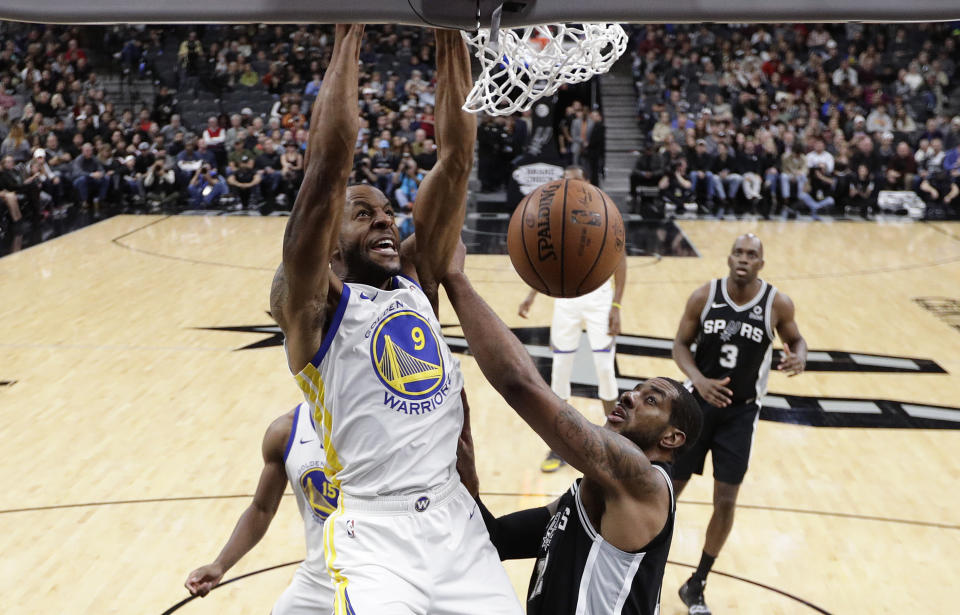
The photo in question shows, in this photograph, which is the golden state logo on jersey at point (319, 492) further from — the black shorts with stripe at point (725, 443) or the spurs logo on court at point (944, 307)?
the spurs logo on court at point (944, 307)

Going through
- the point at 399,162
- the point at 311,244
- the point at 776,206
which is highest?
the point at 311,244

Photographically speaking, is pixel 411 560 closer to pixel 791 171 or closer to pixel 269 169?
pixel 269 169

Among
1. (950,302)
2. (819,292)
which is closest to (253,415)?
(819,292)

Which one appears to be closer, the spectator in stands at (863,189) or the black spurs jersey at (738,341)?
the black spurs jersey at (738,341)

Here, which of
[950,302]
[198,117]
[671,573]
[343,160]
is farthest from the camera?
[198,117]

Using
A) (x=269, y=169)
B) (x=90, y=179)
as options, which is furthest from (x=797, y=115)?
(x=90, y=179)

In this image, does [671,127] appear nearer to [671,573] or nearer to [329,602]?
[671,573]

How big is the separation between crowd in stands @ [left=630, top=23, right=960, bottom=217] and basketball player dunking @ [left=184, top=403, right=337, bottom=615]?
13163 millimetres

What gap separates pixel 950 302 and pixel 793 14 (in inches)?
353

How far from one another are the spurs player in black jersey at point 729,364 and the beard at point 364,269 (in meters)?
2.37

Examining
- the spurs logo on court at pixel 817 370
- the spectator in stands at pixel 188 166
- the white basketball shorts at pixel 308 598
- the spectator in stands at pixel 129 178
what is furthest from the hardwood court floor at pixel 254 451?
the spectator in stands at pixel 188 166

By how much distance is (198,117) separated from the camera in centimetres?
1892

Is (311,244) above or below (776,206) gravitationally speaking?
above

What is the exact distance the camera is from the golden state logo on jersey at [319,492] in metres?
3.61
